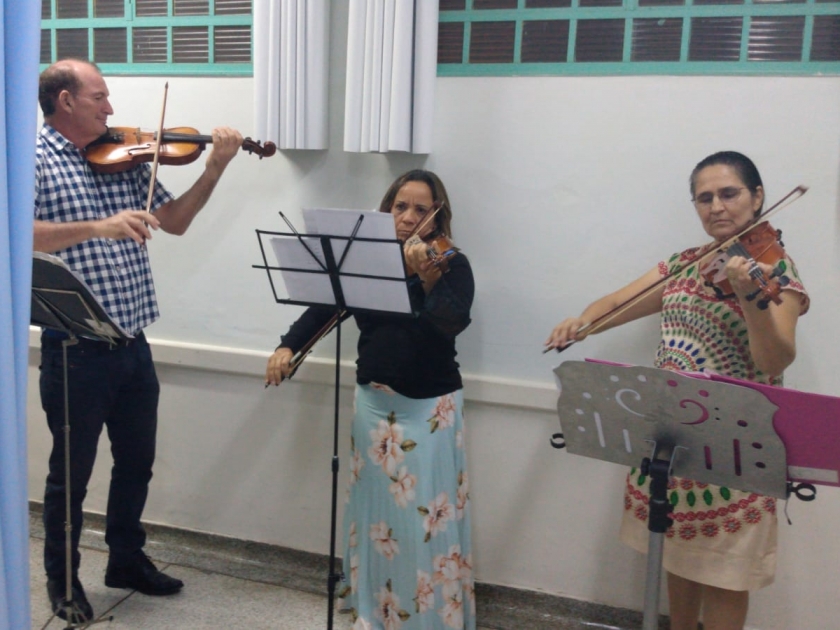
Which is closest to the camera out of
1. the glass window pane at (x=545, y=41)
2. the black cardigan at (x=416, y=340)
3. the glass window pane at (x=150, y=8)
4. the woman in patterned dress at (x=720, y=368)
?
the woman in patterned dress at (x=720, y=368)

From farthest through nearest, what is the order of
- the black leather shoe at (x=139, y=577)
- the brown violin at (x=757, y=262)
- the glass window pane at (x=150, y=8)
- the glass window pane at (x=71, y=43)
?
the glass window pane at (x=71, y=43) < the glass window pane at (x=150, y=8) < the black leather shoe at (x=139, y=577) < the brown violin at (x=757, y=262)

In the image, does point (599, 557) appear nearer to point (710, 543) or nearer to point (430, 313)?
point (710, 543)

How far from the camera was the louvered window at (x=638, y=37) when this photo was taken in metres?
Answer: 1.98

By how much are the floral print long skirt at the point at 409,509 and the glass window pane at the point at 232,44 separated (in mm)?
1182

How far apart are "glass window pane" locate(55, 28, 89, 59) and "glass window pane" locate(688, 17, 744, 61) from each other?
201 centimetres

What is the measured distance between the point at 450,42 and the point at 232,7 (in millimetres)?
753

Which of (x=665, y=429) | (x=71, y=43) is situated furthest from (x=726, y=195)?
(x=71, y=43)

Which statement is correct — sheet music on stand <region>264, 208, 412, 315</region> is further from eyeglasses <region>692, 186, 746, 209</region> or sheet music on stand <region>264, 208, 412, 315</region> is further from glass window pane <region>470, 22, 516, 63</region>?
glass window pane <region>470, 22, 516, 63</region>

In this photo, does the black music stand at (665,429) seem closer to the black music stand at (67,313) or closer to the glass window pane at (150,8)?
the black music stand at (67,313)

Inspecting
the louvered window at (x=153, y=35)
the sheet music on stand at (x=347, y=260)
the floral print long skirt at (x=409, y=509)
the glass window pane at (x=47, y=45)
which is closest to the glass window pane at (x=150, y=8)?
the louvered window at (x=153, y=35)

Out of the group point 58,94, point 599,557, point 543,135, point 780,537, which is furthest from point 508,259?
point 58,94

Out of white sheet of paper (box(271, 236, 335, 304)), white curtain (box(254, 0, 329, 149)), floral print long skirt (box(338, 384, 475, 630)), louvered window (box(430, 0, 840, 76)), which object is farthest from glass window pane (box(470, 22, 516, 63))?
floral print long skirt (box(338, 384, 475, 630))

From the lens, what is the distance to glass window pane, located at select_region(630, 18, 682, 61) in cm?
207

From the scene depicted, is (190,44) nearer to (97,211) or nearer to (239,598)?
(97,211)
